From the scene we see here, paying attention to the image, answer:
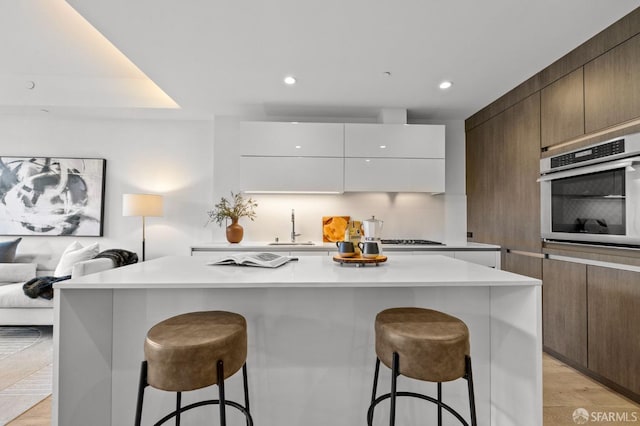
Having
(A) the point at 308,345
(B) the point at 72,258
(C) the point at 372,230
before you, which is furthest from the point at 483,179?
(B) the point at 72,258

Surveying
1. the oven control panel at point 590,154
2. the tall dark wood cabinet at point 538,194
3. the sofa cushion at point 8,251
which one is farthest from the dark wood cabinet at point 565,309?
the sofa cushion at point 8,251

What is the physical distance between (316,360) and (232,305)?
486 millimetres

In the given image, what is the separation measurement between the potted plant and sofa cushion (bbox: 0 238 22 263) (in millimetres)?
2030

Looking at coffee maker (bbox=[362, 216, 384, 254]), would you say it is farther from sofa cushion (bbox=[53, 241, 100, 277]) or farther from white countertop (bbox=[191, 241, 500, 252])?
sofa cushion (bbox=[53, 241, 100, 277])

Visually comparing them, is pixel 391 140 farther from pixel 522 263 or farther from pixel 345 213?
pixel 522 263

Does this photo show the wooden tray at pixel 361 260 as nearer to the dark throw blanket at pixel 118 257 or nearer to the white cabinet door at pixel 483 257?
the white cabinet door at pixel 483 257

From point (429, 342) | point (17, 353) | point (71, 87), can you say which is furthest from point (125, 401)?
point (71, 87)

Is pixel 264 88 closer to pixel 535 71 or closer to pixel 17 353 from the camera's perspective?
pixel 535 71

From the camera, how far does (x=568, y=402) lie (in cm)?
202

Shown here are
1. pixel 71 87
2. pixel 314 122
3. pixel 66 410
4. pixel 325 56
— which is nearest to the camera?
pixel 66 410

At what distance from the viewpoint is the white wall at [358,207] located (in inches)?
151

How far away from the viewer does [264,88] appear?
304 centimetres

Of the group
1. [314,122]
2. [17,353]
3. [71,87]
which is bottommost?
[17,353]

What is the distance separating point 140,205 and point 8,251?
57.8 inches
